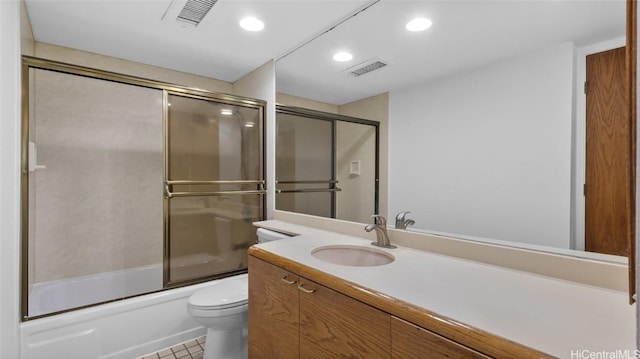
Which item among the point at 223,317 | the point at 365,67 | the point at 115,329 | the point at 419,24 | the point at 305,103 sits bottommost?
the point at 115,329

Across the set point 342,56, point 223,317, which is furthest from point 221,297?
point 342,56

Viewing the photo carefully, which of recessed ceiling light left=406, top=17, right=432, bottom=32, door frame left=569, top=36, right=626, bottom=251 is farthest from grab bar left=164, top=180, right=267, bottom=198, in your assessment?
door frame left=569, top=36, right=626, bottom=251

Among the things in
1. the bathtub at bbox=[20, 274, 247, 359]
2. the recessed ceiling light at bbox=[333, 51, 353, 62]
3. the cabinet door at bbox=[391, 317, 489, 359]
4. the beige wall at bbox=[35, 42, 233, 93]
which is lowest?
the bathtub at bbox=[20, 274, 247, 359]

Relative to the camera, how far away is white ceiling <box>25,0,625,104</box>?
1042 millimetres

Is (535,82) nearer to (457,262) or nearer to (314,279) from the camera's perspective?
(457,262)

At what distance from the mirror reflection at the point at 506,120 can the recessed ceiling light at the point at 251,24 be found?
29.0 inches

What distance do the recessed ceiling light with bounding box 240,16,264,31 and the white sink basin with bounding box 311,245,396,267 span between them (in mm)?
1575

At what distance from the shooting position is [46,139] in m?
2.24

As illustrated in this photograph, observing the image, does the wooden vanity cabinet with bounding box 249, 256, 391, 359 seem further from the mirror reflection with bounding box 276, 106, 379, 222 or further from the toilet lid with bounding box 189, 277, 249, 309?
the mirror reflection with bounding box 276, 106, 379, 222

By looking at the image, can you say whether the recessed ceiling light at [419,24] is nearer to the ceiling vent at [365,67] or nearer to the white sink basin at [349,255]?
the ceiling vent at [365,67]

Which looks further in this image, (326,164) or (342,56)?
(326,164)

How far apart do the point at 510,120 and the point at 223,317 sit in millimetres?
1777

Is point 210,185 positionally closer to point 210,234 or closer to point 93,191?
point 210,234

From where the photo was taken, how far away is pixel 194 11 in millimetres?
1756
